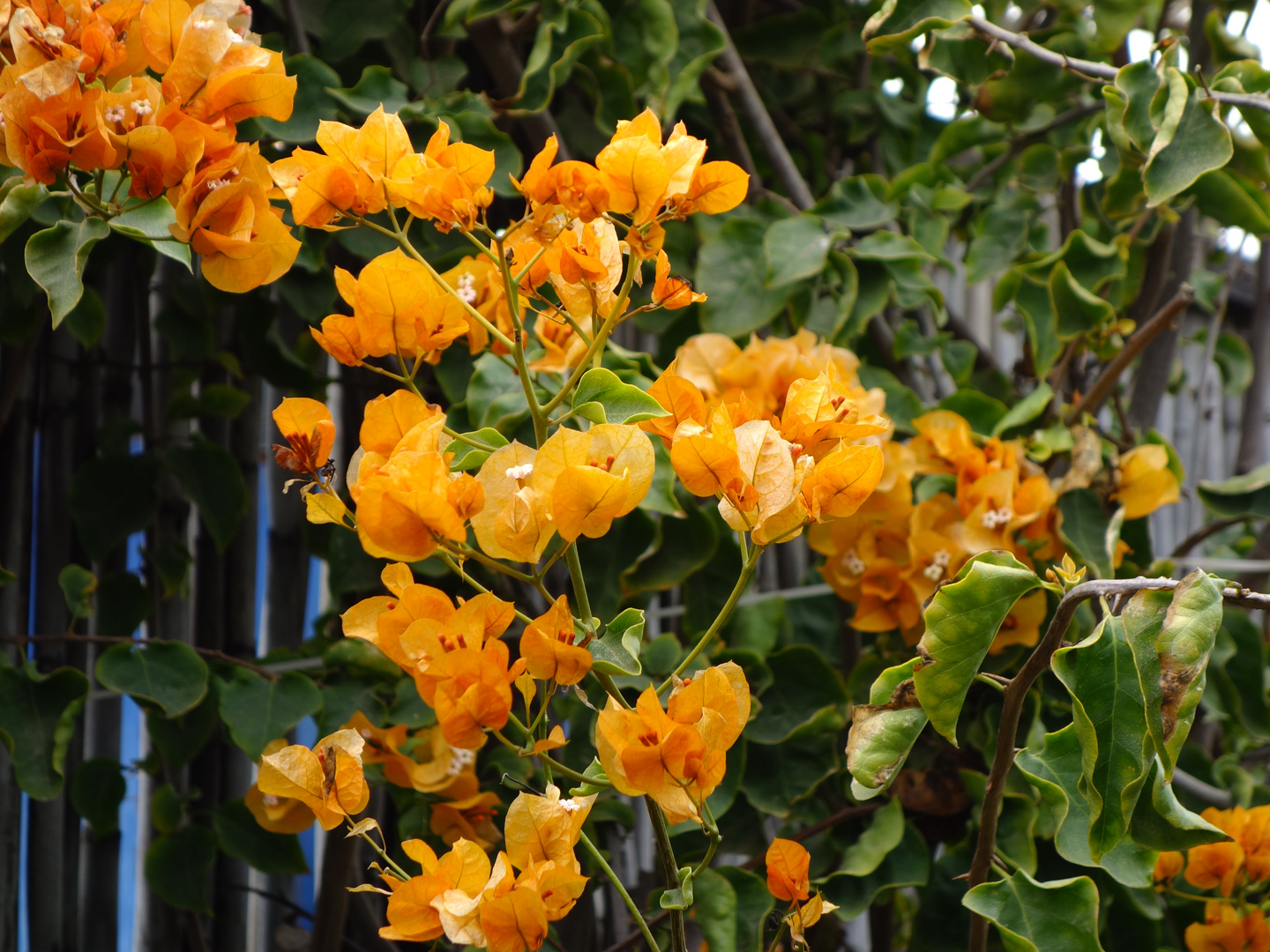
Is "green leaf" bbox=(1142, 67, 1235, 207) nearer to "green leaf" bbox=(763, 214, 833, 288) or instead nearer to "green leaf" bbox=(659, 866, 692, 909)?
"green leaf" bbox=(763, 214, 833, 288)

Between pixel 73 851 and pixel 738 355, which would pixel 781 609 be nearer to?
pixel 738 355

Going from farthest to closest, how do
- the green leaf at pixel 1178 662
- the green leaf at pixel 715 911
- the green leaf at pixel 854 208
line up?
the green leaf at pixel 854 208 < the green leaf at pixel 715 911 < the green leaf at pixel 1178 662

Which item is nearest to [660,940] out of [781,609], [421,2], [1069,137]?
[781,609]

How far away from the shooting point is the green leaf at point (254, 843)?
31.9 inches

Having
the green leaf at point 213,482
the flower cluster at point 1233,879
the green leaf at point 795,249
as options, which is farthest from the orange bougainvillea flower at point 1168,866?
the green leaf at point 213,482

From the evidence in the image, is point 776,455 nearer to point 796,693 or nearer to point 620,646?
point 620,646

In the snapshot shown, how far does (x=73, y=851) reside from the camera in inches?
37.4

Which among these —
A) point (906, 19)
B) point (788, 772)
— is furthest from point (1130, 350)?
point (788, 772)

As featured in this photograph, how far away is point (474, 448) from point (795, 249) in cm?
48

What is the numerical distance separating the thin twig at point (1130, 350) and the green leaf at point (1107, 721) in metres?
0.46

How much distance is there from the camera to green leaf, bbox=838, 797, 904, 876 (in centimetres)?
66

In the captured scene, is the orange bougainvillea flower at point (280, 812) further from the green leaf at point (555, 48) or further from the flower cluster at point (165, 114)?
the green leaf at point (555, 48)

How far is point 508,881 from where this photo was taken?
358mm

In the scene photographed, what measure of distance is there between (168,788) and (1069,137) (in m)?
1.04
